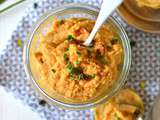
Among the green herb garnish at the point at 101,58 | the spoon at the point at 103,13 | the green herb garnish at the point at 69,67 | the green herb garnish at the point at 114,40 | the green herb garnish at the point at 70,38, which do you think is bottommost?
the green herb garnish at the point at 69,67

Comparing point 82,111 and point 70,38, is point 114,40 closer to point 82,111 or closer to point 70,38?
point 70,38

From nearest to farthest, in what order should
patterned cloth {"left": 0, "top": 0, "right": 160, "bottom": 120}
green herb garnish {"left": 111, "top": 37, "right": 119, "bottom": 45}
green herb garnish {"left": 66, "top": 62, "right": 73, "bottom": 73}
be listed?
green herb garnish {"left": 66, "top": 62, "right": 73, "bottom": 73} → green herb garnish {"left": 111, "top": 37, "right": 119, "bottom": 45} → patterned cloth {"left": 0, "top": 0, "right": 160, "bottom": 120}

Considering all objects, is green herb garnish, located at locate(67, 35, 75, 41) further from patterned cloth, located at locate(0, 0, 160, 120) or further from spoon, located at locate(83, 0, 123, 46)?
patterned cloth, located at locate(0, 0, 160, 120)

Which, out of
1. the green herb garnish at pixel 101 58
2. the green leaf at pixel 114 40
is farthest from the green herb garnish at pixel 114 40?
the green herb garnish at pixel 101 58

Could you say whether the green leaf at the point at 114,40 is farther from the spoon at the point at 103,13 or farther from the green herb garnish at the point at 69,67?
the green herb garnish at the point at 69,67

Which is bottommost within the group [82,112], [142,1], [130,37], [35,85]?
[82,112]

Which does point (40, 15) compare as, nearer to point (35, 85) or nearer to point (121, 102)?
point (35, 85)

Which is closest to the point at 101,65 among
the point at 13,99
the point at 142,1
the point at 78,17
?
the point at 78,17

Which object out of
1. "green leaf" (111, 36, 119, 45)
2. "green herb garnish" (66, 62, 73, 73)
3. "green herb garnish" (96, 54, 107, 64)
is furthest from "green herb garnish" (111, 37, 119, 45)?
"green herb garnish" (66, 62, 73, 73)
